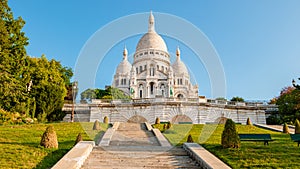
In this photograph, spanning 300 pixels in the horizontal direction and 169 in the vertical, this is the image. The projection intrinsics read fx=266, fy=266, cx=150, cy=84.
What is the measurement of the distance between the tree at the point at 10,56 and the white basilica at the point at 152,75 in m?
38.3

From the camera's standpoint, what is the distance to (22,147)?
381 inches

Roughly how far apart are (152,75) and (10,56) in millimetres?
45262

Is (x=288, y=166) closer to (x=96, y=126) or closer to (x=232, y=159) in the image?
(x=232, y=159)

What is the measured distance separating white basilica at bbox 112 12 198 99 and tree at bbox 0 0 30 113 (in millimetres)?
38274

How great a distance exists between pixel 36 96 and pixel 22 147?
70.7ft

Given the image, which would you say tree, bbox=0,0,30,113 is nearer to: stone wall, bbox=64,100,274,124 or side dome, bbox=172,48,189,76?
stone wall, bbox=64,100,274,124

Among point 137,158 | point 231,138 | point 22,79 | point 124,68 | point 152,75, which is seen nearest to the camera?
point 137,158

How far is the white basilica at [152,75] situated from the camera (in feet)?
205

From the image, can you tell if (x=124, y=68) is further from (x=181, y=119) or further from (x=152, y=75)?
(x=181, y=119)

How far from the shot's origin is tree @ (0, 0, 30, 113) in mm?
18375

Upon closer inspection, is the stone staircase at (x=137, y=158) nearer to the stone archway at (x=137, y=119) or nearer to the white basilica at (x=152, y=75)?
the stone archway at (x=137, y=119)

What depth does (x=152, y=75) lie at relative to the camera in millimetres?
64125

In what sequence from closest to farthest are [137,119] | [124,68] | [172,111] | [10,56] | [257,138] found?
[257,138]
[10,56]
[172,111]
[137,119]
[124,68]

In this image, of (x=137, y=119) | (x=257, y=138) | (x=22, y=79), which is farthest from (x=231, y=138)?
(x=137, y=119)
